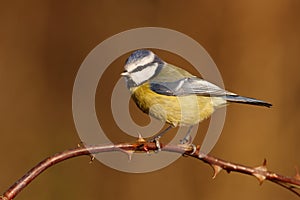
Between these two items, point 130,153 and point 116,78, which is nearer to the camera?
point 130,153

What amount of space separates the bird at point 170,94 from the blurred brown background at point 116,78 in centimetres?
126

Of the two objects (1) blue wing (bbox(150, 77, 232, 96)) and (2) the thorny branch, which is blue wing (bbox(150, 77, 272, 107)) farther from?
(2) the thorny branch

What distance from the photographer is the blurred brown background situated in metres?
3.53

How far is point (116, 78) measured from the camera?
12.5 ft

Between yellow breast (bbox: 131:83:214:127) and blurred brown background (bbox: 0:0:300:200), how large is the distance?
1.28 metres

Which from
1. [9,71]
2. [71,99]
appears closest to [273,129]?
[71,99]

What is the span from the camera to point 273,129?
11.8 ft

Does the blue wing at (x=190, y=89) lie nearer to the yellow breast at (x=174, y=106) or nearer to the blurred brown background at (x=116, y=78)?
the yellow breast at (x=174, y=106)

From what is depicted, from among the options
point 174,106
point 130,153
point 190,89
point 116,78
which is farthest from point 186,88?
point 116,78

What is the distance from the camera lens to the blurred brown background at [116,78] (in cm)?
353

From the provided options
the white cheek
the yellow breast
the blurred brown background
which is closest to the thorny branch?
the yellow breast

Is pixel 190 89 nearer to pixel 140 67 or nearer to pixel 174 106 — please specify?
pixel 174 106

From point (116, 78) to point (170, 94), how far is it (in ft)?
5.14

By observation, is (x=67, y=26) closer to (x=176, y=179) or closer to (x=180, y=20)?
(x=180, y=20)
